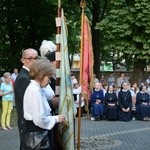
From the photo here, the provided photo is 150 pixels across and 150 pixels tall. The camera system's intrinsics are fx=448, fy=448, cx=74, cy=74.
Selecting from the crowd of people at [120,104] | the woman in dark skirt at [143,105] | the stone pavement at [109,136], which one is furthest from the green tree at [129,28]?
the stone pavement at [109,136]

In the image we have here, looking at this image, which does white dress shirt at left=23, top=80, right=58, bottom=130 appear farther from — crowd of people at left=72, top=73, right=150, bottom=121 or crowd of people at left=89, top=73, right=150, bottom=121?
crowd of people at left=89, top=73, right=150, bottom=121

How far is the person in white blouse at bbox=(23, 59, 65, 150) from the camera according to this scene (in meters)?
4.62

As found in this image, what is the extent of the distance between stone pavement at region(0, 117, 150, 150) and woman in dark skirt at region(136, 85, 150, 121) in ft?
2.54

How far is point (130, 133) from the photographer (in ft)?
43.8

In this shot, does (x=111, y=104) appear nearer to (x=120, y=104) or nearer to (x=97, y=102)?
(x=120, y=104)

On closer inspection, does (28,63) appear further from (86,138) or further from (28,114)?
(86,138)

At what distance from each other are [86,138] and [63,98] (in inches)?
262

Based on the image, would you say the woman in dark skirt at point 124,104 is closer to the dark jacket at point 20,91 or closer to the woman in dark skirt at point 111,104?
the woman in dark skirt at point 111,104

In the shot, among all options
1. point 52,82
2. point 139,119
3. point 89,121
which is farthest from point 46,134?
point 139,119

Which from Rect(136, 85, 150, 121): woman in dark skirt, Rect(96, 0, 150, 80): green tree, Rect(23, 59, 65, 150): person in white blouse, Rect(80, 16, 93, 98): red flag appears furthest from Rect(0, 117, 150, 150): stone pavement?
Rect(96, 0, 150, 80): green tree

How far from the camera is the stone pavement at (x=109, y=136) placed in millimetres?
10758

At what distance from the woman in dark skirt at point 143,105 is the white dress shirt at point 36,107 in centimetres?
1310

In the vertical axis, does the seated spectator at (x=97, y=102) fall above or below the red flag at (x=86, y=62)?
below

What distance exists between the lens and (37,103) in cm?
462
